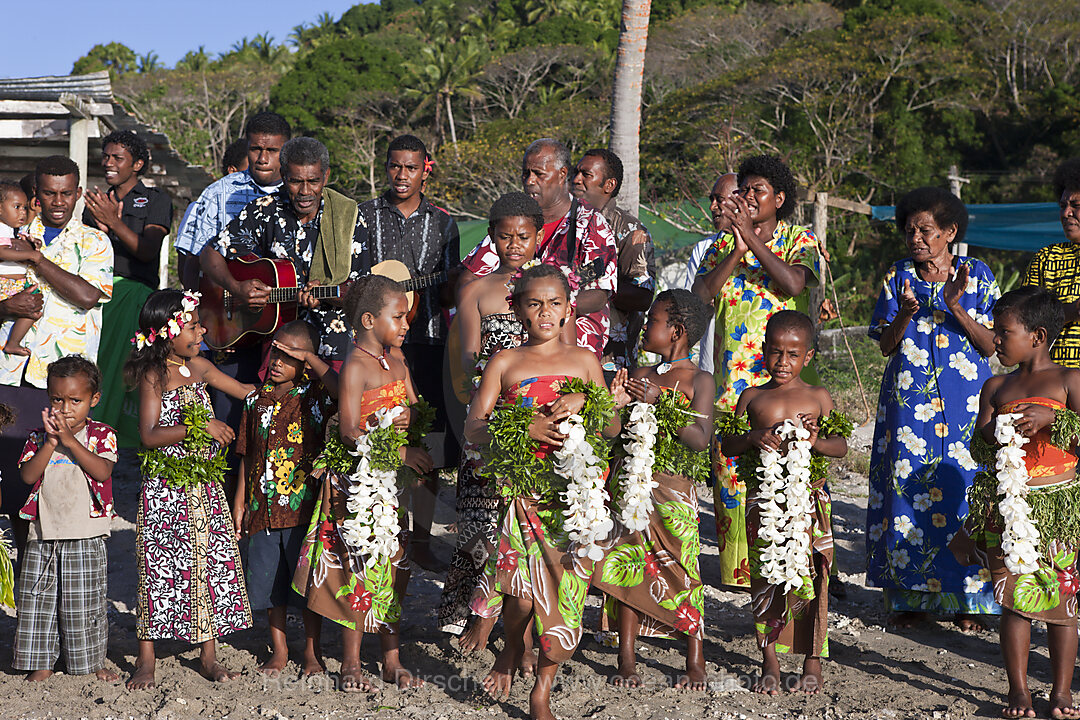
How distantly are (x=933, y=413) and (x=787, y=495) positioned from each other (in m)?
1.33

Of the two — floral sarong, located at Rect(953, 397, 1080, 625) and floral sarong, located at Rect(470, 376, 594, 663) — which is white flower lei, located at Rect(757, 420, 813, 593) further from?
floral sarong, located at Rect(470, 376, 594, 663)

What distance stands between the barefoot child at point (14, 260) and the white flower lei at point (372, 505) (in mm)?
2292

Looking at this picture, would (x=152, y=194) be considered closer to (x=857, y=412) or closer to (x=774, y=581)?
(x=774, y=581)

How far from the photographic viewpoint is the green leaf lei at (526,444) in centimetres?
433

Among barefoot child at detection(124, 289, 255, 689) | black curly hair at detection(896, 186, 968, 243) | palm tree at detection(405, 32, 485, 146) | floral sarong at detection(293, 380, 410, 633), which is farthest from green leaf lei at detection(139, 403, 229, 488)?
palm tree at detection(405, 32, 485, 146)

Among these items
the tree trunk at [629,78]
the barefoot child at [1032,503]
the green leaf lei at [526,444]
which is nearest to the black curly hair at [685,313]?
the green leaf lei at [526,444]

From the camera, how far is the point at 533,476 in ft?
14.3

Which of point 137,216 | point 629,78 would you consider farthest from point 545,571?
point 629,78

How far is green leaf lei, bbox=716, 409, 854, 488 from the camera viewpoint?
4863mm

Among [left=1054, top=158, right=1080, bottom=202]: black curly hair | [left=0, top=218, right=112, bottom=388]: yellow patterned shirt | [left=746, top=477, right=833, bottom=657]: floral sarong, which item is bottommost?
[left=746, top=477, right=833, bottom=657]: floral sarong

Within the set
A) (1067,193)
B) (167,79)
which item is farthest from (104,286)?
(167,79)

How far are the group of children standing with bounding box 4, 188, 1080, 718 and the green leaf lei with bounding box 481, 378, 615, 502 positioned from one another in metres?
0.01

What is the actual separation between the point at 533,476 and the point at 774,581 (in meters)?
1.22

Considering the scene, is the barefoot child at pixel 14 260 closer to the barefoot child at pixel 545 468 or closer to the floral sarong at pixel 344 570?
the floral sarong at pixel 344 570
